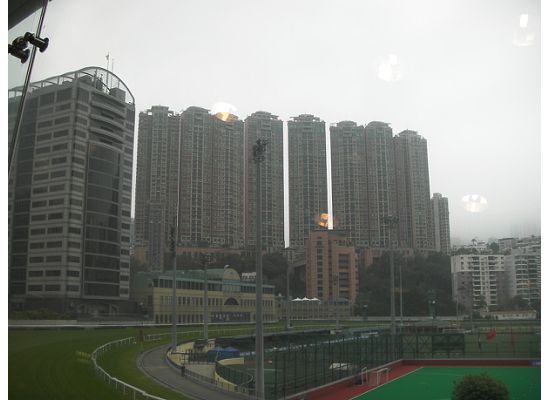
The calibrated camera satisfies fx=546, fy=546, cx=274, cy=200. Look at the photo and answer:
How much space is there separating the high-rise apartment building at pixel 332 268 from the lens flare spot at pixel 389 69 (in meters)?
1.24

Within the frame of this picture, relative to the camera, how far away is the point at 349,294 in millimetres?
4258

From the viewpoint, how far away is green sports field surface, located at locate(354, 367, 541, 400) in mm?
3471

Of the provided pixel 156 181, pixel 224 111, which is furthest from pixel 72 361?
pixel 224 111

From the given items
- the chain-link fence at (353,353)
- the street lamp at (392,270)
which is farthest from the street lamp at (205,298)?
the street lamp at (392,270)

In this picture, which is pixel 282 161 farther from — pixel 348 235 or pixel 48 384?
pixel 48 384

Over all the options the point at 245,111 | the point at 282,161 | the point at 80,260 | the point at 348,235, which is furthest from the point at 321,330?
the point at 80,260

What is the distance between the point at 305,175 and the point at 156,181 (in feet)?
4.25

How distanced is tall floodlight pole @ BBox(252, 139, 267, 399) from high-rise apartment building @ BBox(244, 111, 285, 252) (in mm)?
35

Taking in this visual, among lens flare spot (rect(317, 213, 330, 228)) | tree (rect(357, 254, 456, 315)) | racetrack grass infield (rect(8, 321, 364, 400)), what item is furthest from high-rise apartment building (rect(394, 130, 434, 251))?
racetrack grass infield (rect(8, 321, 364, 400))

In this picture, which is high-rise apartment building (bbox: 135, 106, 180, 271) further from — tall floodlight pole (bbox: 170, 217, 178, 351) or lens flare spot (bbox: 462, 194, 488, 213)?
lens flare spot (bbox: 462, 194, 488, 213)

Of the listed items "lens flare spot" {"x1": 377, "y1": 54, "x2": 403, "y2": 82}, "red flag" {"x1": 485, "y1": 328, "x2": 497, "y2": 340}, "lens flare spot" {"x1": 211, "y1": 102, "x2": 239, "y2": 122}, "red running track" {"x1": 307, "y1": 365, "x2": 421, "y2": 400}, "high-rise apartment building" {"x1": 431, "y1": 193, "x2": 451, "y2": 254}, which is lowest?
"red running track" {"x1": 307, "y1": 365, "x2": 421, "y2": 400}

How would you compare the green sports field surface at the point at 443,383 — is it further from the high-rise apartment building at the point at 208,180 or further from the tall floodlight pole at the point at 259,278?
the high-rise apartment building at the point at 208,180

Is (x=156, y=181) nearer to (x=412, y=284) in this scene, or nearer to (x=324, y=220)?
(x=324, y=220)

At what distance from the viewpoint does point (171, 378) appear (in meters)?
4.12
